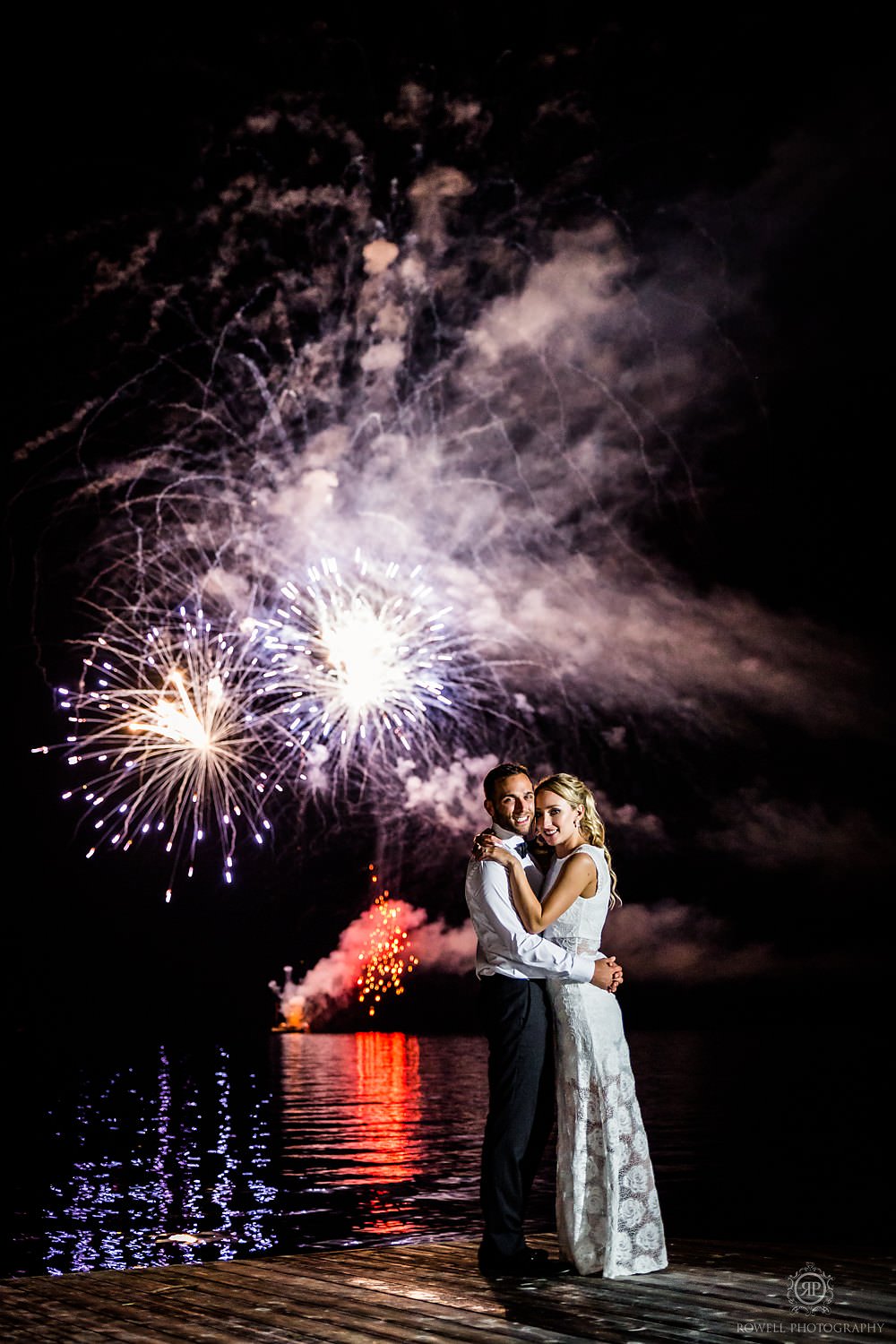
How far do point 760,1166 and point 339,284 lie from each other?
93.7ft

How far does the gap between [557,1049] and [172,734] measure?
21578mm

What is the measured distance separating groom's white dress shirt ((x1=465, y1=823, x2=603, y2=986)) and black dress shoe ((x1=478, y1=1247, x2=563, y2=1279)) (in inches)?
52.2

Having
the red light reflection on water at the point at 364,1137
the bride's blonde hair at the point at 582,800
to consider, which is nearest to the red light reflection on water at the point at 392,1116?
the red light reflection on water at the point at 364,1137

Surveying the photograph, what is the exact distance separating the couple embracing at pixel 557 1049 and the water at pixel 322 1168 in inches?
354

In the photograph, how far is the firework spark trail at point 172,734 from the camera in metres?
26.6

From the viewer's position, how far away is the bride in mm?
6240

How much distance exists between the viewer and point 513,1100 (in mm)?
6297

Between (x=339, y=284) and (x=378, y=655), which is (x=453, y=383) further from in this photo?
(x=378, y=655)

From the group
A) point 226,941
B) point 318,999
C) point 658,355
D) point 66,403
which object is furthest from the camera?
point 318,999

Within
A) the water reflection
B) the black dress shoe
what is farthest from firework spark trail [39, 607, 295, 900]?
the black dress shoe

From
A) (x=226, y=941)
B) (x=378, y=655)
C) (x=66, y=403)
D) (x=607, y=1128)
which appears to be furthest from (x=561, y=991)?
(x=226, y=941)

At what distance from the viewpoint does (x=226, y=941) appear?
124 meters

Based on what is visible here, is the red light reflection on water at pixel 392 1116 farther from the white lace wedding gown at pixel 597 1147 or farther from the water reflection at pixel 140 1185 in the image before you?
the white lace wedding gown at pixel 597 1147

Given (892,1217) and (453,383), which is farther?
(453,383)
